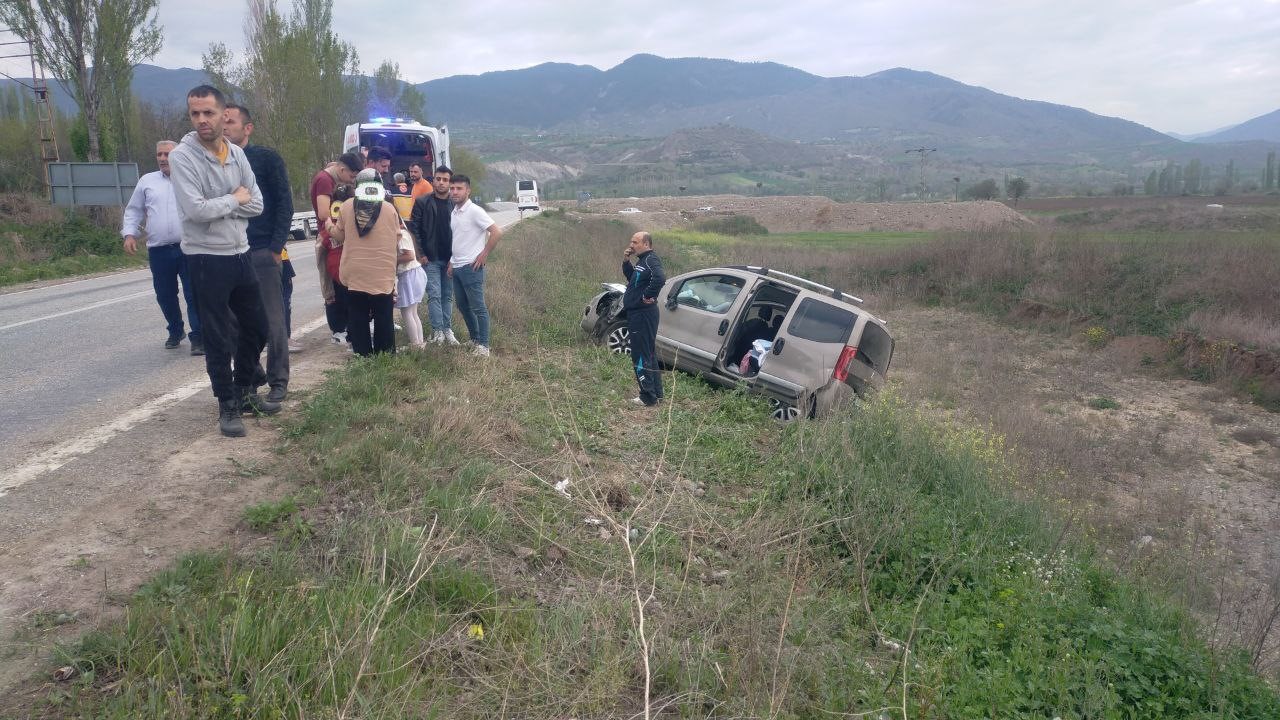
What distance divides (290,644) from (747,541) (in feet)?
9.74

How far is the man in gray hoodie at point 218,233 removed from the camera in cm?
467

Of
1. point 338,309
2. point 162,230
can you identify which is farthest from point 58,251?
point 338,309

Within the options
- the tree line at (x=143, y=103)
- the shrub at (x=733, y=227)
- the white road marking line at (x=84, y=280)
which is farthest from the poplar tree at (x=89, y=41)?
the shrub at (x=733, y=227)

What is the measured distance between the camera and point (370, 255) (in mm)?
6414

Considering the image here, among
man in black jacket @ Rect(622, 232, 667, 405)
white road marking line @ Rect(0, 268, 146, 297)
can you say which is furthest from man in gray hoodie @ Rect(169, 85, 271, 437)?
white road marking line @ Rect(0, 268, 146, 297)

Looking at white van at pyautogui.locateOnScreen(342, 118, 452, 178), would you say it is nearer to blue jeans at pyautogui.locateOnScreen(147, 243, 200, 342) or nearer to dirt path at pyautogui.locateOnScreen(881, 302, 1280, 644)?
blue jeans at pyautogui.locateOnScreen(147, 243, 200, 342)

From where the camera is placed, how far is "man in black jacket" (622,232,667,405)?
7.66 meters

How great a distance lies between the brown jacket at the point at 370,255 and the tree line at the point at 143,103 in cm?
2333

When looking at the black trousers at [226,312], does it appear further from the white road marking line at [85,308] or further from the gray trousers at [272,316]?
the white road marking line at [85,308]

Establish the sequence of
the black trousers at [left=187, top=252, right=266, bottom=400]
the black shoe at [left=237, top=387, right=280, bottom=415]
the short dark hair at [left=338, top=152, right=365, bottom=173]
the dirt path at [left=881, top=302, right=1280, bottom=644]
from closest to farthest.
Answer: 1. the black trousers at [left=187, top=252, right=266, bottom=400]
2. the black shoe at [left=237, top=387, right=280, bottom=415]
3. the short dark hair at [left=338, top=152, right=365, bottom=173]
4. the dirt path at [left=881, top=302, right=1280, bottom=644]

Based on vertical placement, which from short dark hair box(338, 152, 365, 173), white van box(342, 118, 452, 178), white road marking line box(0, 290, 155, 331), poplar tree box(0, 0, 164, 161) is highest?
poplar tree box(0, 0, 164, 161)

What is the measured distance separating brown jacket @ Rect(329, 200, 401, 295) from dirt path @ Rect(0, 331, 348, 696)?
1507 mm

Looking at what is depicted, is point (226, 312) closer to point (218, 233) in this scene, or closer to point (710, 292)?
point (218, 233)

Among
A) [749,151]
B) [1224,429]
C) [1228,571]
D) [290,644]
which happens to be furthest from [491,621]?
→ [749,151]
